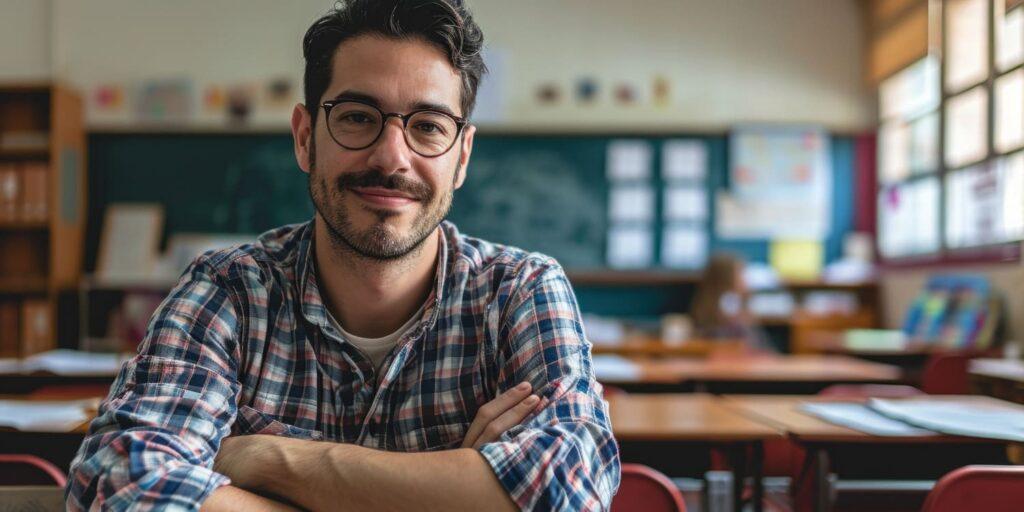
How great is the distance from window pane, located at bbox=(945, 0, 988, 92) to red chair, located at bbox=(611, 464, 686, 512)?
13.3 ft

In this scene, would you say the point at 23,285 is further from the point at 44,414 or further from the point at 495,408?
the point at 495,408

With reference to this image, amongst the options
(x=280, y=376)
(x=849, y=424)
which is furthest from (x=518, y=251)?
(x=849, y=424)

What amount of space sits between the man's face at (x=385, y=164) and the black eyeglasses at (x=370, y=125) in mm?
10

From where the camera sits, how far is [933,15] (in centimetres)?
485

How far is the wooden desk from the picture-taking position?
14.5 ft

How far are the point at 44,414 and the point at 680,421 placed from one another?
1597mm

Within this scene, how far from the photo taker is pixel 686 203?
228 inches

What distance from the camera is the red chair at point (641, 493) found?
4.60 feet

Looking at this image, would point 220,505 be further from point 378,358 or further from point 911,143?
point 911,143

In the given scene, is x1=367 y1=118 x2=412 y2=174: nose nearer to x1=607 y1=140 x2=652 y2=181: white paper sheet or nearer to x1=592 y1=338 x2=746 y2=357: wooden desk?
x1=592 y1=338 x2=746 y2=357: wooden desk

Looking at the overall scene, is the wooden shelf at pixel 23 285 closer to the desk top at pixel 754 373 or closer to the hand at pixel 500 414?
the desk top at pixel 754 373

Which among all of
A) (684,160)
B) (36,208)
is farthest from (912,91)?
(36,208)

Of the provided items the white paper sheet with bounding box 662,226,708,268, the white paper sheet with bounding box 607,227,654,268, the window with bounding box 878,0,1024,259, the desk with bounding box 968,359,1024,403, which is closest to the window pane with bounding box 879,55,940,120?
the window with bounding box 878,0,1024,259

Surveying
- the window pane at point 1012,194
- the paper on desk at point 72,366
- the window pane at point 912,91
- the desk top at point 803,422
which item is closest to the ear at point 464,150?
the desk top at point 803,422
